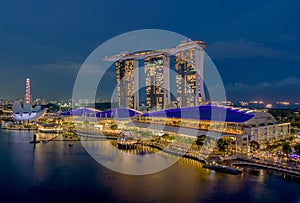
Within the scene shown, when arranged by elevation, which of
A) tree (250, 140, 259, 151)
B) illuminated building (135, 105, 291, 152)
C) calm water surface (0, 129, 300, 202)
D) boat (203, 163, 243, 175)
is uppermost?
illuminated building (135, 105, 291, 152)

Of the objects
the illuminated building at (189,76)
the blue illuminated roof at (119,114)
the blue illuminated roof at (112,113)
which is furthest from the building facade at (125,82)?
the blue illuminated roof at (119,114)

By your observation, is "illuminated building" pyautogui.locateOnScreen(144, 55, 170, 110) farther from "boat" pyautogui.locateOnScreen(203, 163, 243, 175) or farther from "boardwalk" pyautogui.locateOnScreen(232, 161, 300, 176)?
"boat" pyautogui.locateOnScreen(203, 163, 243, 175)

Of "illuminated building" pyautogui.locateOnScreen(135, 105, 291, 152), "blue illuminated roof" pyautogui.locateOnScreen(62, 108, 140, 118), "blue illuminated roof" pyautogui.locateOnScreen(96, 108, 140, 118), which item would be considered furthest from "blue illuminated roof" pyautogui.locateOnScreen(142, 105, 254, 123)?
"blue illuminated roof" pyautogui.locateOnScreen(62, 108, 140, 118)

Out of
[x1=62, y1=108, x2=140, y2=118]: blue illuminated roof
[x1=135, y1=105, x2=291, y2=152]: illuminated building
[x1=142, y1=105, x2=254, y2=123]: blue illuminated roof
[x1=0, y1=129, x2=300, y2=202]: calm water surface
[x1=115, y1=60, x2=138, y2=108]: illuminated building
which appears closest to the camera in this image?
[x1=0, y1=129, x2=300, y2=202]: calm water surface

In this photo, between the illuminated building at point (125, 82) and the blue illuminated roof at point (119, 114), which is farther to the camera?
the illuminated building at point (125, 82)

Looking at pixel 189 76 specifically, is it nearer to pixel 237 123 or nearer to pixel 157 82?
pixel 157 82

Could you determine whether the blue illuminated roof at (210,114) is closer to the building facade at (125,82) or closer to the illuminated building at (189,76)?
the illuminated building at (189,76)

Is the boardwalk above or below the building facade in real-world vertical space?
below
